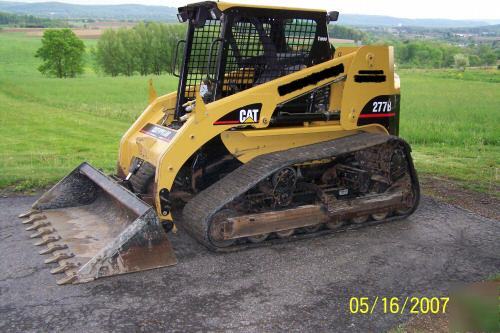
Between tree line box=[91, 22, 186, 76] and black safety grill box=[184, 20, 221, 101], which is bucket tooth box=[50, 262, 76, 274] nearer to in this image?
black safety grill box=[184, 20, 221, 101]

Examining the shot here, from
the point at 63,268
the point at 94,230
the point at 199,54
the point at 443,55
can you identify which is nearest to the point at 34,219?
the point at 94,230

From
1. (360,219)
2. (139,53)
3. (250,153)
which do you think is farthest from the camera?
(139,53)

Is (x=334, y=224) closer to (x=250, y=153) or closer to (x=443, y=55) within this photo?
(x=250, y=153)

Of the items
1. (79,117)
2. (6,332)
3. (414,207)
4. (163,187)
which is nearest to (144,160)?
(163,187)

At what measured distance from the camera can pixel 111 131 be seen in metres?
16.9

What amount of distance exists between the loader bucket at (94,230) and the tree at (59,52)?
66018 mm

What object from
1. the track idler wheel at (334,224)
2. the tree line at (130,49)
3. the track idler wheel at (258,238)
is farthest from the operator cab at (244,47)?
the tree line at (130,49)

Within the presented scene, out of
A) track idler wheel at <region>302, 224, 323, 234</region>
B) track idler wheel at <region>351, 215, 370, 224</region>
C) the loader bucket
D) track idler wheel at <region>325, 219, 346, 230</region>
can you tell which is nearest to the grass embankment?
track idler wheel at <region>351, 215, 370, 224</region>

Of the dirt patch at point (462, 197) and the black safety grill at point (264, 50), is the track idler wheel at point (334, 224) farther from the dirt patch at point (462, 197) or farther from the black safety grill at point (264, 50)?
the dirt patch at point (462, 197)

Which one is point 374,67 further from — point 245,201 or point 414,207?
point 245,201

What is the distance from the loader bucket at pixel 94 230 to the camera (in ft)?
17.6

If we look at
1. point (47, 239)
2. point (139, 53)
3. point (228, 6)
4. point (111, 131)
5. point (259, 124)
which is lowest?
point (111, 131)

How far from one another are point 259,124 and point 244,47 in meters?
0.97

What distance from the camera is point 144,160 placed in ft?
22.6
